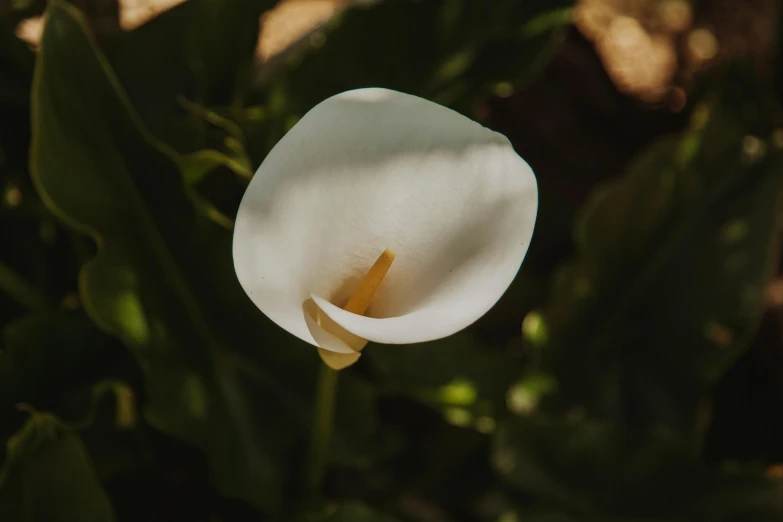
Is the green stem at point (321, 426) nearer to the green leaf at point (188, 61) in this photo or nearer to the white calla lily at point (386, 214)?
the white calla lily at point (386, 214)

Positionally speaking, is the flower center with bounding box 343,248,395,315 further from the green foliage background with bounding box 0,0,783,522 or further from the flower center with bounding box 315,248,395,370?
the green foliage background with bounding box 0,0,783,522

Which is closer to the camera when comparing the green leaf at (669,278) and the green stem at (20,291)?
the green stem at (20,291)

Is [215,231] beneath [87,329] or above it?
above

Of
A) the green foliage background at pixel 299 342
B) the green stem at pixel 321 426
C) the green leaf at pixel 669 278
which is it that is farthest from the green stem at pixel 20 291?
the green leaf at pixel 669 278

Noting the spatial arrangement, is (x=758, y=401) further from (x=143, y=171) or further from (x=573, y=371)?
(x=143, y=171)

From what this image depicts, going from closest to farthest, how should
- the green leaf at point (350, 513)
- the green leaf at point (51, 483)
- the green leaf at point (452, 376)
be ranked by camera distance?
1. the green leaf at point (51, 483)
2. the green leaf at point (350, 513)
3. the green leaf at point (452, 376)

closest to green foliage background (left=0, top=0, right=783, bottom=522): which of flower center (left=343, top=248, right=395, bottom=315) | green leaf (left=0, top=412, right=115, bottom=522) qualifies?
green leaf (left=0, top=412, right=115, bottom=522)

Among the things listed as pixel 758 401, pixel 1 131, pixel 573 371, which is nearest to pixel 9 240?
pixel 1 131
